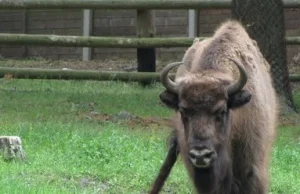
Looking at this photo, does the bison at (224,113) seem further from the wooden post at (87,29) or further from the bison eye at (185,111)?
the wooden post at (87,29)

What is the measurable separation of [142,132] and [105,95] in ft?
9.52

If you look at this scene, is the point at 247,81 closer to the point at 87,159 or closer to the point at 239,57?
the point at 239,57

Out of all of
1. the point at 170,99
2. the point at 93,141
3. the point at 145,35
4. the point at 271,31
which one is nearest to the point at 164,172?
the point at 170,99

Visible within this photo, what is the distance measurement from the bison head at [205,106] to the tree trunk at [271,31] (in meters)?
7.18

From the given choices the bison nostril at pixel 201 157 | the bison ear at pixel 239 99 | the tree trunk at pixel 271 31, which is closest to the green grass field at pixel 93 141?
the tree trunk at pixel 271 31

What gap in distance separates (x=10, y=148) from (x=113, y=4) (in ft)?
22.9

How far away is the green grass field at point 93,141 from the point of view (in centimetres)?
1028

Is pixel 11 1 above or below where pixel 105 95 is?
above

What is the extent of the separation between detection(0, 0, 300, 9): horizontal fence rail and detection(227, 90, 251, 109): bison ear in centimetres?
909

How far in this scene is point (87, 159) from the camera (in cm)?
1130

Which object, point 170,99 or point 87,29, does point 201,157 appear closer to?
point 170,99

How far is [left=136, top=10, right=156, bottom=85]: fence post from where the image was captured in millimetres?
17547

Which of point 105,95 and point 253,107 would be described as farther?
point 105,95

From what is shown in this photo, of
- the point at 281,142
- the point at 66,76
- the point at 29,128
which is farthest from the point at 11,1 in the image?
the point at 281,142
